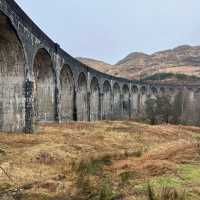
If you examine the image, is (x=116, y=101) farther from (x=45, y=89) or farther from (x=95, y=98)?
(x=45, y=89)

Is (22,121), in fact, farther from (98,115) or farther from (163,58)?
(163,58)

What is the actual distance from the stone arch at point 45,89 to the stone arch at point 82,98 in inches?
391

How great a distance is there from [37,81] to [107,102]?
26720 millimetres

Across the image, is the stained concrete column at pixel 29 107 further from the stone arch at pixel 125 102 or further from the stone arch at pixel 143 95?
the stone arch at pixel 143 95

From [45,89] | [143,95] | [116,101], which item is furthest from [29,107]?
[143,95]

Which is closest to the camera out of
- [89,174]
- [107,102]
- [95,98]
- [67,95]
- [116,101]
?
[89,174]

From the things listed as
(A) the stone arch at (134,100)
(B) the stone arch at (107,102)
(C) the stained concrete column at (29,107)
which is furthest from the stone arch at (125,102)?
(C) the stained concrete column at (29,107)

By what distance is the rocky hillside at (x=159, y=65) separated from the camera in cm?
14375

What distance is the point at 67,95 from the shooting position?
42.4m

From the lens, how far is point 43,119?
34969 mm

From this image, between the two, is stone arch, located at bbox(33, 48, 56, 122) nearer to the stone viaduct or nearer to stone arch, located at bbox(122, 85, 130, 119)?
the stone viaduct

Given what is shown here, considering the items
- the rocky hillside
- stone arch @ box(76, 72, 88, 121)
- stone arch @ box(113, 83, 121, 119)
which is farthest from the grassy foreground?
the rocky hillside

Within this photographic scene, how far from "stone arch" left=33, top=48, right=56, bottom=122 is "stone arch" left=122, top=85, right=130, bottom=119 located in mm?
35504

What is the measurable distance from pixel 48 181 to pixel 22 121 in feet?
44.0
